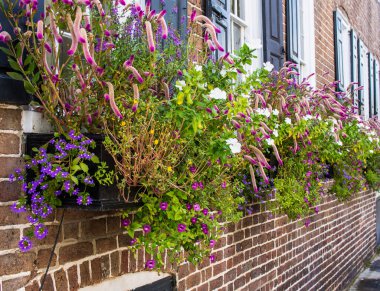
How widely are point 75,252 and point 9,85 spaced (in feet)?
2.62

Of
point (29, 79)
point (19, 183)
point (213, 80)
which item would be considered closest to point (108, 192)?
point (19, 183)

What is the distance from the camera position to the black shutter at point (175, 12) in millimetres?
3291

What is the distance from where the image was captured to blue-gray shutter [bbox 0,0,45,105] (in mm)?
2217

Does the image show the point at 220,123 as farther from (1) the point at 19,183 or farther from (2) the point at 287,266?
(2) the point at 287,266

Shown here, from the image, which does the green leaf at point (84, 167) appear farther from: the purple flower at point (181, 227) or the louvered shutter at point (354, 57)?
the louvered shutter at point (354, 57)

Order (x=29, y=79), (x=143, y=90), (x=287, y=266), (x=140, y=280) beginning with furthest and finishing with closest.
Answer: (x=287, y=266), (x=140, y=280), (x=143, y=90), (x=29, y=79)

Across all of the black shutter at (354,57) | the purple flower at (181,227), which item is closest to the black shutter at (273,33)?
the purple flower at (181,227)

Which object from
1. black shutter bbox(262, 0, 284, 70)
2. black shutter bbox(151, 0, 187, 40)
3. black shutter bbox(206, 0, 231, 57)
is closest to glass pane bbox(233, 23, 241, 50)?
black shutter bbox(262, 0, 284, 70)

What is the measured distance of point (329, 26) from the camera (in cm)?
776

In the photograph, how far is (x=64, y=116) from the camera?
2.36 meters

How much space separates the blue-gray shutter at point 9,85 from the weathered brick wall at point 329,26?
3.94 m

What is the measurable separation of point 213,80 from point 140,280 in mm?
1182

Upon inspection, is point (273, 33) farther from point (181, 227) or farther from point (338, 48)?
point (181, 227)

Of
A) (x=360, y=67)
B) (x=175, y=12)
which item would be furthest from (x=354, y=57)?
(x=175, y=12)
